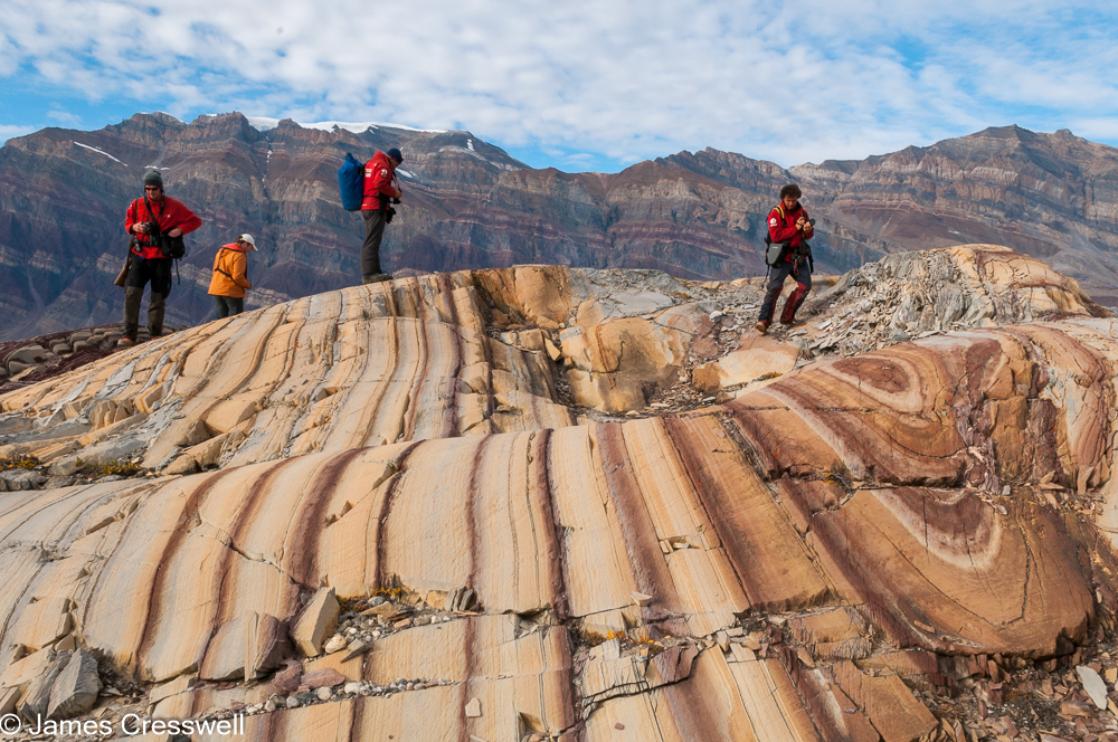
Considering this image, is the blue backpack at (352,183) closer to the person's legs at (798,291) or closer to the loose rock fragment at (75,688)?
the person's legs at (798,291)

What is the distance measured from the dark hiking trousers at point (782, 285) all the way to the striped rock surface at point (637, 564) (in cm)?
470

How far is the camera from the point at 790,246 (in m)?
12.9

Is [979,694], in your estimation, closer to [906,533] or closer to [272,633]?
[906,533]

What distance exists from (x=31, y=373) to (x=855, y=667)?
1948 centimetres

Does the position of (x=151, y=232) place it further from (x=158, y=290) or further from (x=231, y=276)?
(x=231, y=276)

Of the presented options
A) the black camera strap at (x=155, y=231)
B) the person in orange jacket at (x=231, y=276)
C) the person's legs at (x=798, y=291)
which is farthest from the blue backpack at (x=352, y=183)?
the person's legs at (x=798, y=291)

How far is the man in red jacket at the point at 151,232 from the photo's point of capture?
14398mm

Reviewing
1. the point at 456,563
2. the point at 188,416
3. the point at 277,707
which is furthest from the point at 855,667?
the point at 188,416

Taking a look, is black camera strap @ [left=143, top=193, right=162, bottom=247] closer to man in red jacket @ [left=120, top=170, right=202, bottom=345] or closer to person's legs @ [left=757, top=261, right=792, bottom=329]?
man in red jacket @ [left=120, top=170, right=202, bottom=345]

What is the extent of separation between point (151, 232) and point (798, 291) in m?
14.0

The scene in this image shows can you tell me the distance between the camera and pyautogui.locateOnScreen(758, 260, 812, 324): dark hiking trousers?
13180mm

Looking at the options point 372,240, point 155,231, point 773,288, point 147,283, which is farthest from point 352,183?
point 773,288

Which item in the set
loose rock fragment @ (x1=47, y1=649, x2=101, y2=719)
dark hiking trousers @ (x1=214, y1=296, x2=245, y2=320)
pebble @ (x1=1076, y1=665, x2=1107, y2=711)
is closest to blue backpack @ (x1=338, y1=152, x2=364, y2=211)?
dark hiking trousers @ (x1=214, y1=296, x2=245, y2=320)

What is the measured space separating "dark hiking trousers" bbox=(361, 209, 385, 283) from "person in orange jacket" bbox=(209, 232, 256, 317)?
101 inches
